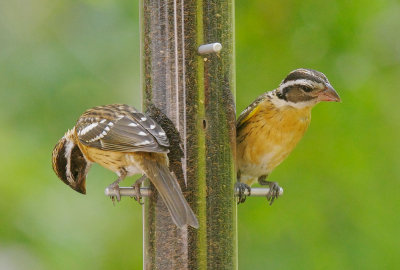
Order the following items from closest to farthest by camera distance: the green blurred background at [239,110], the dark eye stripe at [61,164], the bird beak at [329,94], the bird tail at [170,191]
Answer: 1. the bird tail at [170,191]
2. the bird beak at [329,94]
3. the dark eye stripe at [61,164]
4. the green blurred background at [239,110]

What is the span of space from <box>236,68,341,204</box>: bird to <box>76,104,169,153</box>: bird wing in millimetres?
1137

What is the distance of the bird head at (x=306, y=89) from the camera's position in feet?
27.6

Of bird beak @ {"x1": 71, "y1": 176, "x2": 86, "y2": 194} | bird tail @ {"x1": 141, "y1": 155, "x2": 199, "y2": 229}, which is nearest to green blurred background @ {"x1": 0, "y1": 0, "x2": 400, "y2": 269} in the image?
bird beak @ {"x1": 71, "y1": 176, "x2": 86, "y2": 194}

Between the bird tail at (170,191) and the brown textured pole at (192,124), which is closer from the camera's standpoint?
the bird tail at (170,191)

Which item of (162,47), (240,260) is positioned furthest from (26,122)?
(162,47)

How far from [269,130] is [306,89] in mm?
568

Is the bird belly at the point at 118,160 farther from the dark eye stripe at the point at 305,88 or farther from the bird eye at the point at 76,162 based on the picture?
the dark eye stripe at the point at 305,88

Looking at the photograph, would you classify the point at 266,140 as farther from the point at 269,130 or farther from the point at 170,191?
the point at 170,191

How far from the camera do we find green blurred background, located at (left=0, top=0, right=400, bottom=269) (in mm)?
10984

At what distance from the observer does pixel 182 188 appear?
26.3ft

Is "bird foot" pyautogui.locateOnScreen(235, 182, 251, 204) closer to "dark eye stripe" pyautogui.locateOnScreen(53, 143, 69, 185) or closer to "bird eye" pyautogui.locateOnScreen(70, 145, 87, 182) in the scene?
"bird eye" pyautogui.locateOnScreen(70, 145, 87, 182)

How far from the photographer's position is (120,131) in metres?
8.00

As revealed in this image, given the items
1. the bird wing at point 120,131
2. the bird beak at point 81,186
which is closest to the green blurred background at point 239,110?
the bird beak at point 81,186

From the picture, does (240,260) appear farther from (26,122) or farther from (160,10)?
(160,10)
